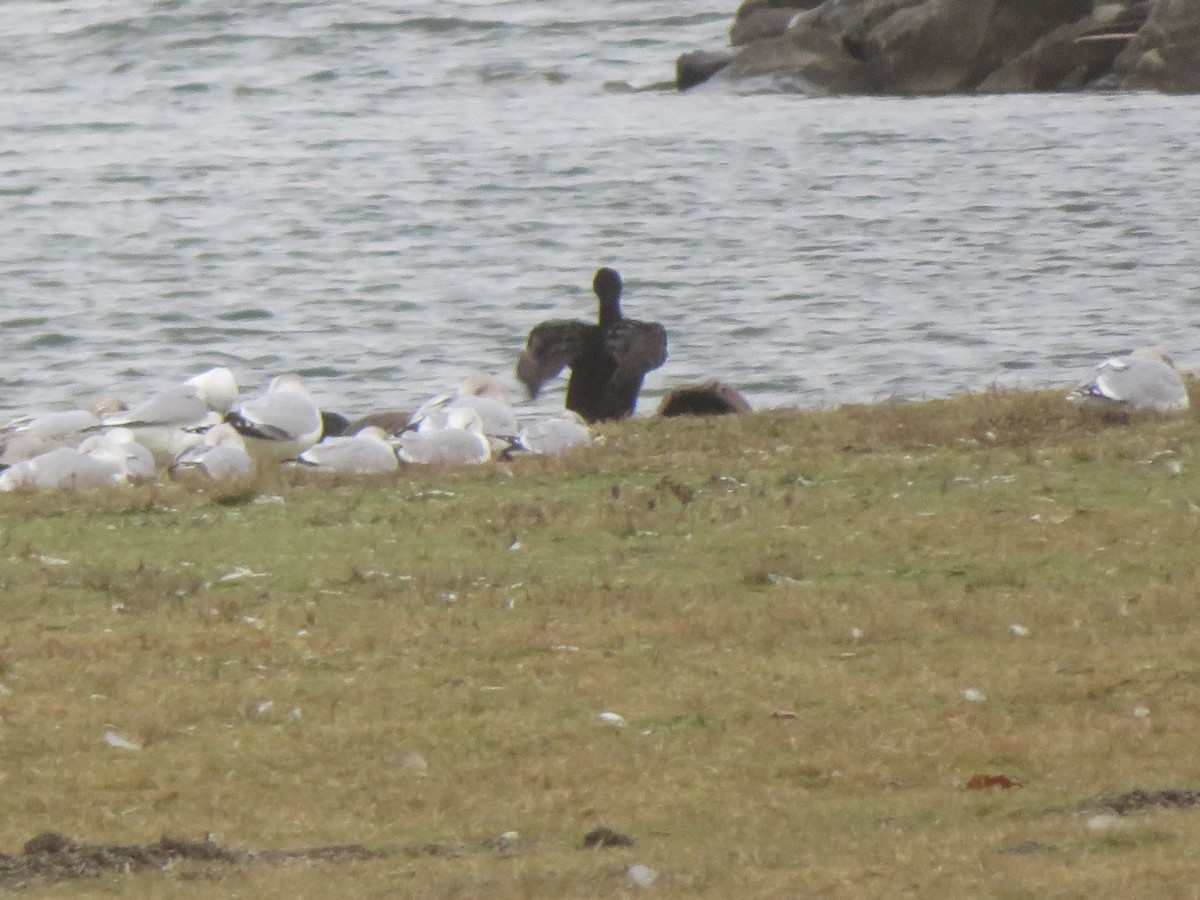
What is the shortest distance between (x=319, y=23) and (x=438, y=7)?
374cm

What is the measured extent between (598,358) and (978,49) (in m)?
32.3

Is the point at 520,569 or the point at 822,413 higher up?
the point at 520,569

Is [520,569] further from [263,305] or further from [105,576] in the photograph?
[263,305]

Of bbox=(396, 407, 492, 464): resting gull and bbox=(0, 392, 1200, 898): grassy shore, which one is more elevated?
bbox=(0, 392, 1200, 898): grassy shore

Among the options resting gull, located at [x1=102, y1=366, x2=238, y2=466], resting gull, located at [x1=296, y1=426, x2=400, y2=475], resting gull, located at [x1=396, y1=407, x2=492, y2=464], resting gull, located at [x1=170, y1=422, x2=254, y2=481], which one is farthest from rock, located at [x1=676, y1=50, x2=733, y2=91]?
resting gull, located at [x1=296, y1=426, x2=400, y2=475]

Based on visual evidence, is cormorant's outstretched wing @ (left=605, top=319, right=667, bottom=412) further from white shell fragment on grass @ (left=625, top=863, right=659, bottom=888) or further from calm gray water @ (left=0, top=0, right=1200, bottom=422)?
white shell fragment on grass @ (left=625, top=863, right=659, bottom=888)

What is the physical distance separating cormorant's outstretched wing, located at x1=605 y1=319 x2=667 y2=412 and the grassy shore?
4.45 m

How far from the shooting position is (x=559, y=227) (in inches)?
1545

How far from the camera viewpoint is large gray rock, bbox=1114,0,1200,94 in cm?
4753

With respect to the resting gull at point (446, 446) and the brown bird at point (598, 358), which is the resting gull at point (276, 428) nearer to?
the resting gull at point (446, 446)

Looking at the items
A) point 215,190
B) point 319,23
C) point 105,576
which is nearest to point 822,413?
point 105,576

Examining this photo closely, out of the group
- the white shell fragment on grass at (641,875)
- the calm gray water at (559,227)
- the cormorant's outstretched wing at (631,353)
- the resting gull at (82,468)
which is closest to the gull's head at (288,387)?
the resting gull at (82,468)

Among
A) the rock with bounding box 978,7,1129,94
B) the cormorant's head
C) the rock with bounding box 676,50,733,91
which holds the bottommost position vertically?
the rock with bounding box 676,50,733,91

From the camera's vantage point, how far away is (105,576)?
12.0 m
